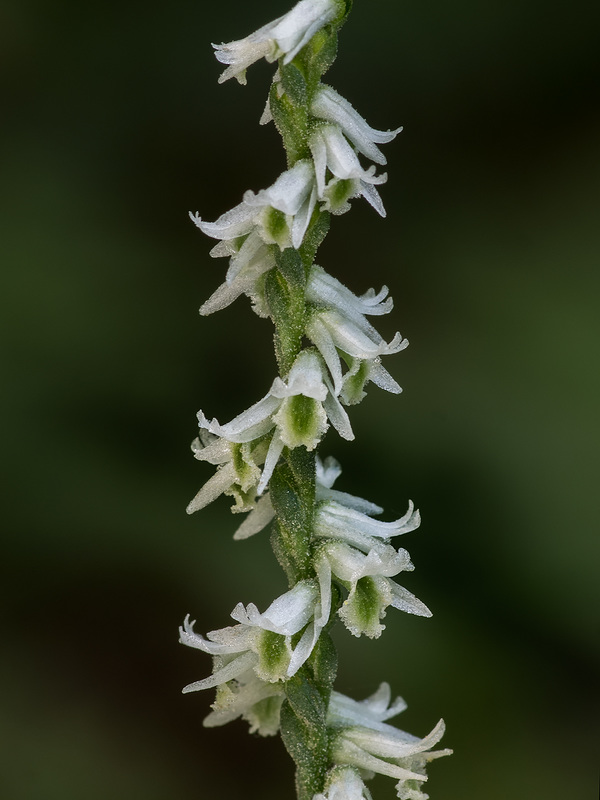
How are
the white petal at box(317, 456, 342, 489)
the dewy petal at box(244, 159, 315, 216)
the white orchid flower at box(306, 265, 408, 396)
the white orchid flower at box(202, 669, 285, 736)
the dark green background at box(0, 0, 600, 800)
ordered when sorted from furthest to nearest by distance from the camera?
1. the dark green background at box(0, 0, 600, 800)
2. the white petal at box(317, 456, 342, 489)
3. the white orchid flower at box(202, 669, 285, 736)
4. the white orchid flower at box(306, 265, 408, 396)
5. the dewy petal at box(244, 159, 315, 216)

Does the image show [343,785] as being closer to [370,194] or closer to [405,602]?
[405,602]

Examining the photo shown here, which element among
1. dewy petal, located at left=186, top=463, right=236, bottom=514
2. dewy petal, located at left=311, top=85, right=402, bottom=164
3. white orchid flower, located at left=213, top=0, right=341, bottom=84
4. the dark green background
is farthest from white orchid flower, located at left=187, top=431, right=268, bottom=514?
the dark green background

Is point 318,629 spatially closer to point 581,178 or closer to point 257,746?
point 257,746

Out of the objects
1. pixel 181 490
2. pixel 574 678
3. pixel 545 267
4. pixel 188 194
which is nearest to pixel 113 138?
pixel 188 194

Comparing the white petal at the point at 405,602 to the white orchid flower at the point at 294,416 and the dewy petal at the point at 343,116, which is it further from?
the dewy petal at the point at 343,116

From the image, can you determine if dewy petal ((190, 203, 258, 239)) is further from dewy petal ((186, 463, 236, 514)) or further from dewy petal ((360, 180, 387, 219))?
dewy petal ((186, 463, 236, 514))

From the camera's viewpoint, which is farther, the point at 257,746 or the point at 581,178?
the point at 581,178
